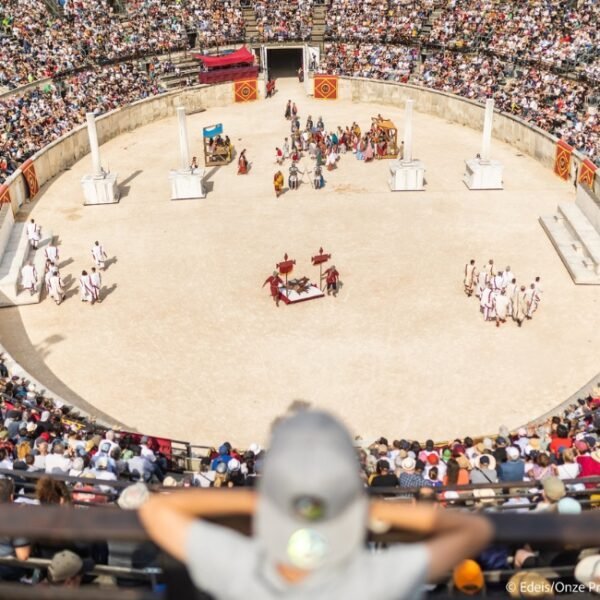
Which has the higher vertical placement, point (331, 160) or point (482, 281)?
point (331, 160)

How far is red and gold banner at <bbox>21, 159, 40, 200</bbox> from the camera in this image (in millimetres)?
28434

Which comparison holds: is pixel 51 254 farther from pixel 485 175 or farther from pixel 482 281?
pixel 485 175

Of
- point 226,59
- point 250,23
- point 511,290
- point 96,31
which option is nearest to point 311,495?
point 511,290

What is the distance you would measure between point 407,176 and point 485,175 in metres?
2.92

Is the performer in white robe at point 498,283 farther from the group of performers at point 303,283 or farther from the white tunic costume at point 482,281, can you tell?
the group of performers at point 303,283

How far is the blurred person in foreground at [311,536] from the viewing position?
201 cm

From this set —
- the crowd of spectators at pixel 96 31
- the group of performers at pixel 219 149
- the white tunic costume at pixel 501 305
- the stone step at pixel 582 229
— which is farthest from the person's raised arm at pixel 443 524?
the crowd of spectators at pixel 96 31

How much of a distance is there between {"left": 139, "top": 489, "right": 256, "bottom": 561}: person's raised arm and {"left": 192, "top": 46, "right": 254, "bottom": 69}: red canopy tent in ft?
141

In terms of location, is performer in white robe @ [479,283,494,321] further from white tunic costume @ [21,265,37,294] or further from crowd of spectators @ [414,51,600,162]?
white tunic costume @ [21,265,37,294]

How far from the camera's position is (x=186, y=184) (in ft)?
91.8

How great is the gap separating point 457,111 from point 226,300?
21941 mm

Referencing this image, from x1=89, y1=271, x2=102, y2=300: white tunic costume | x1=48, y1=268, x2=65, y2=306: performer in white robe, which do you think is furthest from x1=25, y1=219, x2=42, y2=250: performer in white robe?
x1=89, y1=271, x2=102, y2=300: white tunic costume

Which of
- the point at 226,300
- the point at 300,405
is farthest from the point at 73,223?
the point at 300,405

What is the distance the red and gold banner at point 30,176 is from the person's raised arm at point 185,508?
28145mm
